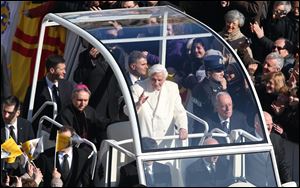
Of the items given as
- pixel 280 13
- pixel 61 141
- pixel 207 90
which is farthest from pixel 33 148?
pixel 280 13

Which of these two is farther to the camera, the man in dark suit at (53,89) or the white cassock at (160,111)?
the man in dark suit at (53,89)

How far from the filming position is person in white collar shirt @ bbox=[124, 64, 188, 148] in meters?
15.6

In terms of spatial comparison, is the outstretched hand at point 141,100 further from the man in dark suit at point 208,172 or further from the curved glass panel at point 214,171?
the man in dark suit at point 208,172

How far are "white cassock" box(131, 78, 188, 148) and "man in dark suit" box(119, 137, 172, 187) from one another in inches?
5.3

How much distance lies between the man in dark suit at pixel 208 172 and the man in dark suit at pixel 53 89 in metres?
3.20

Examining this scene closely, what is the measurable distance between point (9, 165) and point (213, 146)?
250cm

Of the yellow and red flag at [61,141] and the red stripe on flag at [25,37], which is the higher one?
the red stripe on flag at [25,37]

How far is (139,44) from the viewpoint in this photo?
16422mm

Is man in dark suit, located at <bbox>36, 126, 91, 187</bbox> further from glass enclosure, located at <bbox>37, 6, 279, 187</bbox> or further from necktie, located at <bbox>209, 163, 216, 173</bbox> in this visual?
necktie, located at <bbox>209, 163, 216, 173</bbox>

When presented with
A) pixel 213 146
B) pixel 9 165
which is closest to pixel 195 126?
pixel 213 146

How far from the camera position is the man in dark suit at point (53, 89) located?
18.2 m

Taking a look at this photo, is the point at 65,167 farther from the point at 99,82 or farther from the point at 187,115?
the point at 99,82

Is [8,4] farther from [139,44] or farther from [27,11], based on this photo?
[139,44]

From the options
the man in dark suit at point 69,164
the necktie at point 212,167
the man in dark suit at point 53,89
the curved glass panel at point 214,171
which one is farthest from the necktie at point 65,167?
the necktie at point 212,167
